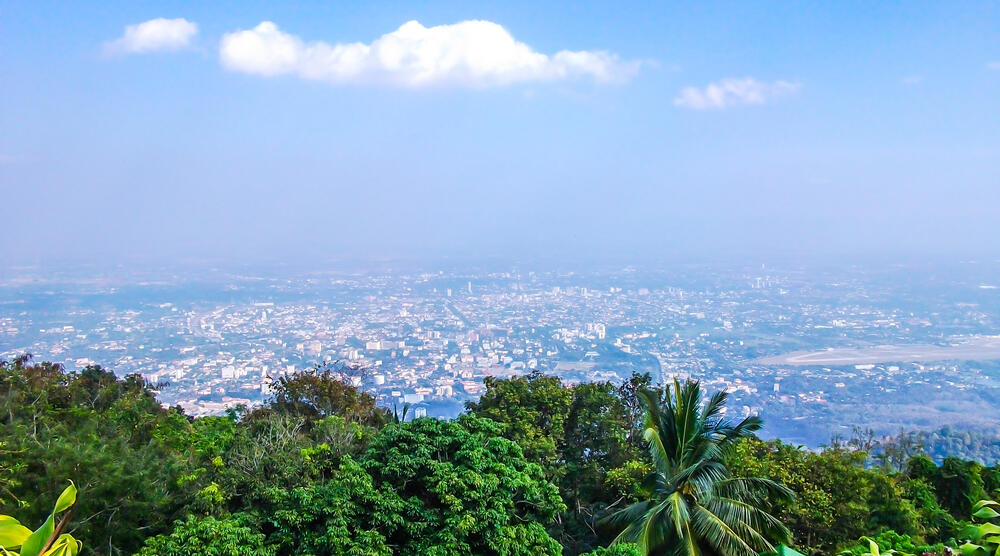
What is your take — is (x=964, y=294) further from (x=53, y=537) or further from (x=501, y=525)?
(x=53, y=537)

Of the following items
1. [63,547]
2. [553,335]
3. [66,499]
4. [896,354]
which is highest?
[66,499]

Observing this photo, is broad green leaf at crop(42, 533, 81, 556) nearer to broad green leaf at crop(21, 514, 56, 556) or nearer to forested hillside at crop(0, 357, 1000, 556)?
broad green leaf at crop(21, 514, 56, 556)

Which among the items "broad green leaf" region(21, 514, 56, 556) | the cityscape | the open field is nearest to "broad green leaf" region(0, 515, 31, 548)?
"broad green leaf" region(21, 514, 56, 556)

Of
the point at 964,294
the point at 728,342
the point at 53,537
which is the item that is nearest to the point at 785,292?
the point at 964,294

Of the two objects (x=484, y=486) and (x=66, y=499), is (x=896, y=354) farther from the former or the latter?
(x=66, y=499)

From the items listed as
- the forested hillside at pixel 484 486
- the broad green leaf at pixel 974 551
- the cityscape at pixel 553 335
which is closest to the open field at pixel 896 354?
the cityscape at pixel 553 335

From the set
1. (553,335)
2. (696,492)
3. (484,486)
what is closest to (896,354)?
(553,335)

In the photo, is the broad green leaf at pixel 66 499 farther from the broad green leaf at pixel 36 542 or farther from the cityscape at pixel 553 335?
the cityscape at pixel 553 335
